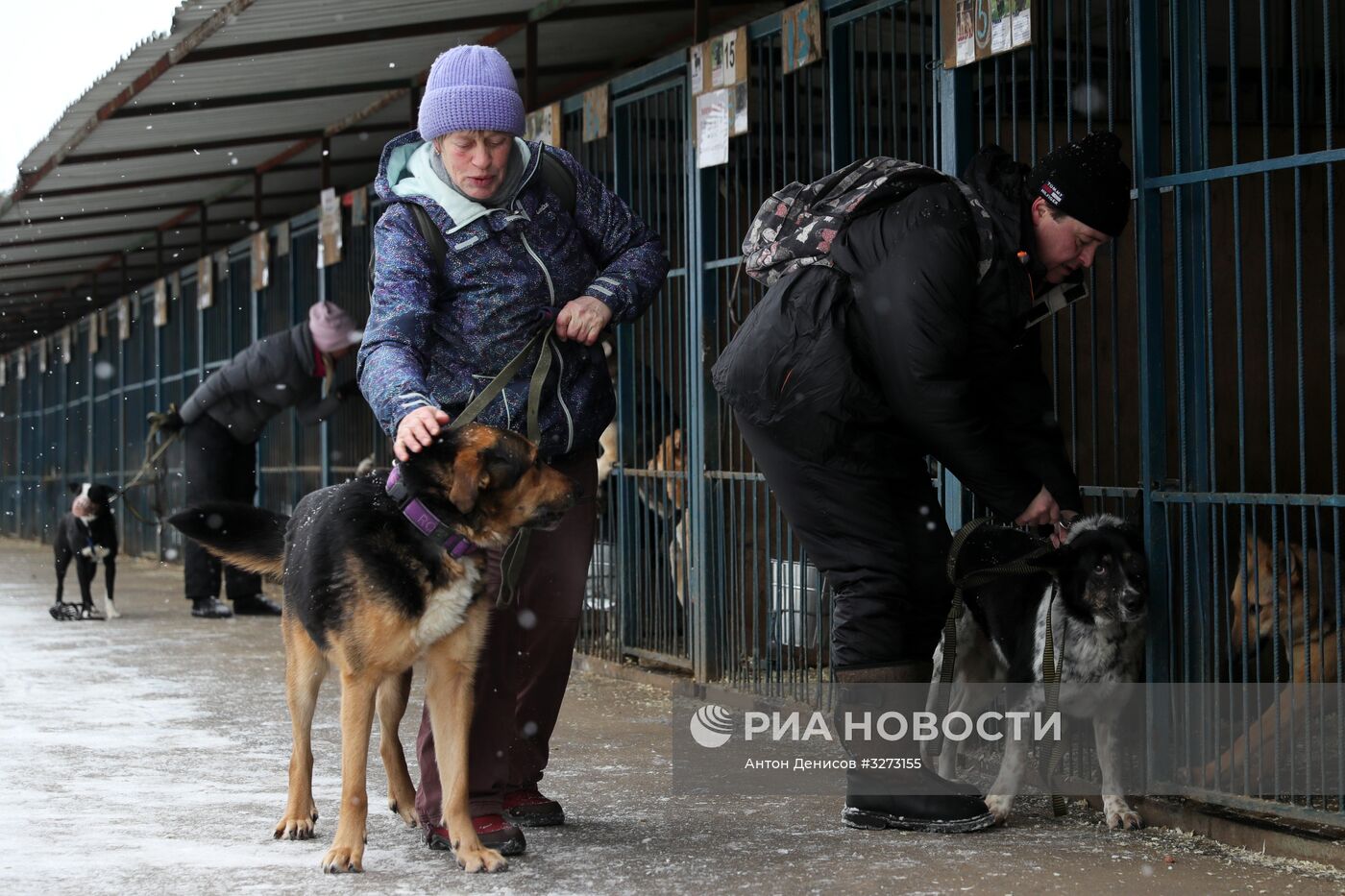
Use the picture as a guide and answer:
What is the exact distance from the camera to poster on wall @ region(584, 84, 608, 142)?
7625mm

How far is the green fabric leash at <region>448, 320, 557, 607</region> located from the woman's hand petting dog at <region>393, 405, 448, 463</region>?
0.31 m

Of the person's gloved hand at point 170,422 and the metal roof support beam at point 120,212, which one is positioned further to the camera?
the metal roof support beam at point 120,212

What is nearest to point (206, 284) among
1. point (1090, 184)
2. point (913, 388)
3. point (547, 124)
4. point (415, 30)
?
point (415, 30)

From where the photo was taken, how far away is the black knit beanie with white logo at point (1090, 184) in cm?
397

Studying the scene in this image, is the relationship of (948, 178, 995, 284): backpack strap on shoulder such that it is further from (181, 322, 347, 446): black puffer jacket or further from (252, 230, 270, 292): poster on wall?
(252, 230, 270, 292): poster on wall

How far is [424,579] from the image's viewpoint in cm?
391

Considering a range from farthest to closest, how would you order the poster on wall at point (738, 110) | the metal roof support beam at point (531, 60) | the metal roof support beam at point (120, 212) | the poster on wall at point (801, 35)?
the metal roof support beam at point (120, 212) < the metal roof support beam at point (531, 60) < the poster on wall at point (738, 110) < the poster on wall at point (801, 35)

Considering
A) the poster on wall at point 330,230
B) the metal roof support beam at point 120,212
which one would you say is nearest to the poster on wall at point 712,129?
the poster on wall at point 330,230

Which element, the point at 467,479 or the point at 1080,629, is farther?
the point at 1080,629

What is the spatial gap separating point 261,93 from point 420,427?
21.4ft

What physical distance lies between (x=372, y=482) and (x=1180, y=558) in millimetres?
2208

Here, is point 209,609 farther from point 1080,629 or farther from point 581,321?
point 1080,629

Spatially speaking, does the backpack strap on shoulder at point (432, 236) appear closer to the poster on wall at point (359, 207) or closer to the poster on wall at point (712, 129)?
the poster on wall at point (712, 129)

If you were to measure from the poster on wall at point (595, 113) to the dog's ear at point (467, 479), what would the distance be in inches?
154
